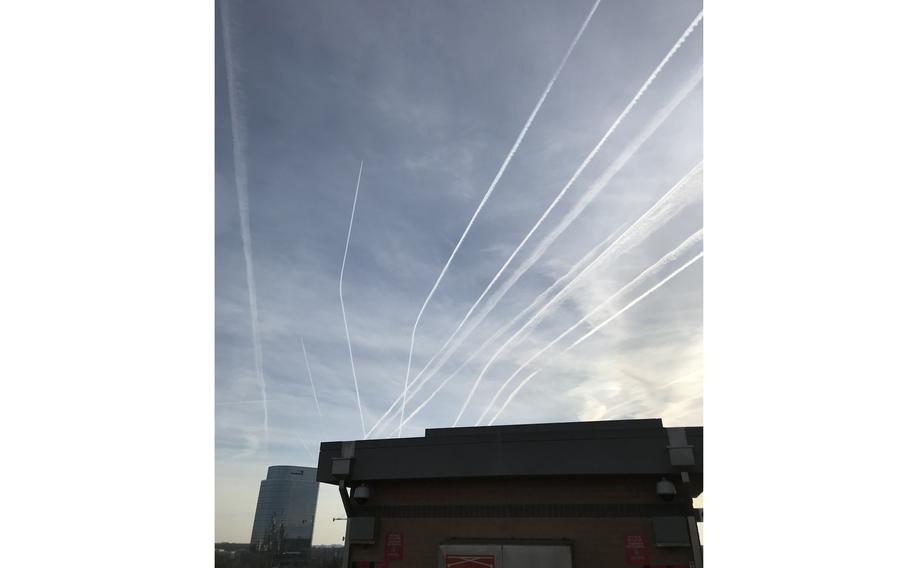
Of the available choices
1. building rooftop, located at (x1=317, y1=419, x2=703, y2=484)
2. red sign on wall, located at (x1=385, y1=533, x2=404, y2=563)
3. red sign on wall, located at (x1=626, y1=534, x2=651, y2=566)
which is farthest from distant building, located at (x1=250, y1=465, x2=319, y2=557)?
red sign on wall, located at (x1=626, y1=534, x2=651, y2=566)

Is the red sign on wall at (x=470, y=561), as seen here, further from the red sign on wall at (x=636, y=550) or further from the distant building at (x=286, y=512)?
the distant building at (x=286, y=512)

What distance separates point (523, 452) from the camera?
12477 mm

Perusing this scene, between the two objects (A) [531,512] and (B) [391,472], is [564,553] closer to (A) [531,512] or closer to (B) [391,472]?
(A) [531,512]

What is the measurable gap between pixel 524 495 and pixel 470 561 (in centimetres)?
217

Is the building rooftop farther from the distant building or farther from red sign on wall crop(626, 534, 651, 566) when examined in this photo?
the distant building

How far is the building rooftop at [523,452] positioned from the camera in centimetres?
1158

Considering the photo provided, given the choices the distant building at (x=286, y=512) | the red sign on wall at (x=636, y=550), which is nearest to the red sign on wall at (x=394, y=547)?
the distant building at (x=286, y=512)

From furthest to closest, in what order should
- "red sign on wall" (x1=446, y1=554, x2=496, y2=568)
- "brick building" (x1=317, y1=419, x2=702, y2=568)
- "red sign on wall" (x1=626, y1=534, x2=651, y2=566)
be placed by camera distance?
1. "red sign on wall" (x1=446, y1=554, x2=496, y2=568)
2. "brick building" (x1=317, y1=419, x2=702, y2=568)
3. "red sign on wall" (x1=626, y1=534, x2=651, y2=566)

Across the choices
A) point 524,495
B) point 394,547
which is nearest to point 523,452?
point 524,495

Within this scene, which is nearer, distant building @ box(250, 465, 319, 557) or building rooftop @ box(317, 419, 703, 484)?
building rooftop @ box(317, 419, 703, 484)

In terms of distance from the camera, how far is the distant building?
16.8 metres

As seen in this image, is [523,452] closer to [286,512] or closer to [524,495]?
[524,495]

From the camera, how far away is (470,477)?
12.8 m

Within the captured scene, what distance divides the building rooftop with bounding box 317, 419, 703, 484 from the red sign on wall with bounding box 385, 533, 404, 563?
160cm
